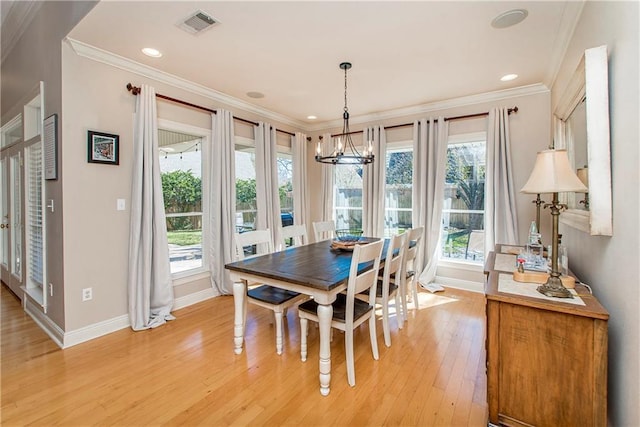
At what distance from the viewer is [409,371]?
2.25m

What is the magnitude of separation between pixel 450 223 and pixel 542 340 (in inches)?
121

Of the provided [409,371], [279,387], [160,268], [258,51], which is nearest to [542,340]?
[409,371]

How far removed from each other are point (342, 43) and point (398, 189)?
2.58 meters

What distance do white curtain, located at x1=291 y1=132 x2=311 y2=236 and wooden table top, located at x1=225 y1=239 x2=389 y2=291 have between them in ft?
6.61

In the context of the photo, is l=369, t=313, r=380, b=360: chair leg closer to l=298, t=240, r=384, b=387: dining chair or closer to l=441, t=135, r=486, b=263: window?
l=298, t=240, r=384, b=387: dining chair

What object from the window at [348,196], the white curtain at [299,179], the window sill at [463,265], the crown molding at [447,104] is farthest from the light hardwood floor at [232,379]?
the crown molding at [447,104]

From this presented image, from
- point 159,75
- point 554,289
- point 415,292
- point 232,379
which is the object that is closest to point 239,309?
point 232,379

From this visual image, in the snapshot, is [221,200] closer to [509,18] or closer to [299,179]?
[299,179]

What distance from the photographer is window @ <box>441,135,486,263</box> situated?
411 centimetres

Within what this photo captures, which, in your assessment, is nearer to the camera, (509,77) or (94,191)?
(94,191)

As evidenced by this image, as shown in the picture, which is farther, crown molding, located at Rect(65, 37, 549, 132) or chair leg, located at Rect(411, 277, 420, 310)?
chair leg, located at Rect(411, 277, 420, 310)

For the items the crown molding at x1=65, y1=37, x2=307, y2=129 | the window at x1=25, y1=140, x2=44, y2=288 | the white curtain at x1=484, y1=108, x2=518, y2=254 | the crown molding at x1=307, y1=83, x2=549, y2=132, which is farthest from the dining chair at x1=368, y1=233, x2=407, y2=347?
the window at x1=25, y1=140, x2=44, y2=288

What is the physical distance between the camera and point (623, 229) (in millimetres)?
1338

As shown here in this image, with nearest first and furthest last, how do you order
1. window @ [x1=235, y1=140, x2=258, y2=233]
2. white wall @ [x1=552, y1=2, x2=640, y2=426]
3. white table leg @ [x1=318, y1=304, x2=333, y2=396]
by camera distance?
white wall @ [x1=552, y1=2, x2=640, y2=426], white table leg @ [x1=318, y1=304, x2=333, y2=396], window @ [x1=235, y1=140, x2=258, y2=233]
